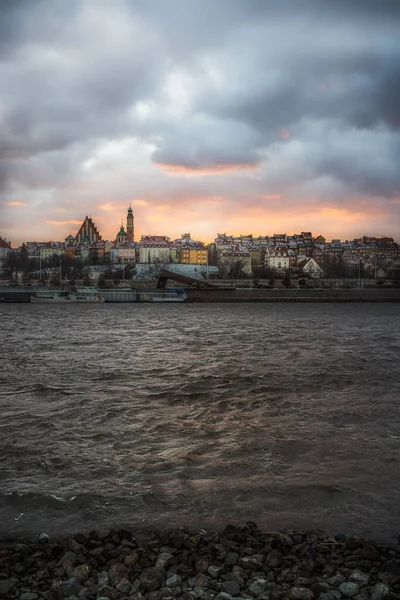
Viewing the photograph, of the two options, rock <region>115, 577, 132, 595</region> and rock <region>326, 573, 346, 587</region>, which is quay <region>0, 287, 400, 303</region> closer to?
rock <region>326, 573, 346, 587</region>

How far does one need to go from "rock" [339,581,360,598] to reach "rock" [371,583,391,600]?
0.09 meters

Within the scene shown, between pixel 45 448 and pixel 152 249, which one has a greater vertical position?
pixel 152 249

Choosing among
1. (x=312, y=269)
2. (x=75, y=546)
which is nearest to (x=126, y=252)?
(x=312, y=269)

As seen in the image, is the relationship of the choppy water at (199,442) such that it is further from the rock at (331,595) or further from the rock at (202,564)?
the rock at (331,595)

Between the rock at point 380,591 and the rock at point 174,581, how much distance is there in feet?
3.36

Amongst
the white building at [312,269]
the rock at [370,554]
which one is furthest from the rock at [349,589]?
the white building at [312,269]

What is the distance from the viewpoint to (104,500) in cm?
441

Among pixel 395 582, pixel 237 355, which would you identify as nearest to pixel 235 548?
pixel 395 582

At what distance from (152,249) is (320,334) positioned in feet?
294

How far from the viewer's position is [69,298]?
45875mm

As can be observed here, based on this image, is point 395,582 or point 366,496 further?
point 366,496

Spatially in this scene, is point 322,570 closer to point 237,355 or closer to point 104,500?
point 104,500

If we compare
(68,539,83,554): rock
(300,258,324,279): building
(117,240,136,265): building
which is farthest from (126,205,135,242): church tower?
(68,539,83,554): rock

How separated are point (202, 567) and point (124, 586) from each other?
0.46 metres
